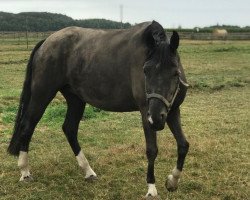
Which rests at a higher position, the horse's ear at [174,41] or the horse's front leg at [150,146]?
the horse's ear at [174,41]

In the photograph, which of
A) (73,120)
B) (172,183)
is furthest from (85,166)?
(172,183)

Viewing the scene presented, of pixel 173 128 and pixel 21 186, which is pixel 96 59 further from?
pixel 21 186

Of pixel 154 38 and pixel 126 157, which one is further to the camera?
pixel 126 157

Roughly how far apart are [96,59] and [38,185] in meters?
1.96

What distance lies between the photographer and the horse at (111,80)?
451 cm

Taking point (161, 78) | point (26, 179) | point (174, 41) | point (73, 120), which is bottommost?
point (26, 179)

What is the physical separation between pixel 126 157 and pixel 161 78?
276cm

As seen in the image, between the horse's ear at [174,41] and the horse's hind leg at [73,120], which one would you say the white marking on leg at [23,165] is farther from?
the horse's ear at [174,41]

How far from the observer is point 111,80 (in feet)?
17.7

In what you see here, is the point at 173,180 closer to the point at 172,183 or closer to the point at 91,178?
the point at 172,183

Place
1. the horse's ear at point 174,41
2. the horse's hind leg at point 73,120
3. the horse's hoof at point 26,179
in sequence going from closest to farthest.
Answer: the horse's ear at point 174,41, the horse's hoof at point 26,179, the horse's hind leg at point 73,120

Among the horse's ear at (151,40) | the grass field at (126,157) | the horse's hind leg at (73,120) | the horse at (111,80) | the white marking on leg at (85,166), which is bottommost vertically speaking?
the grass field at (126,157)

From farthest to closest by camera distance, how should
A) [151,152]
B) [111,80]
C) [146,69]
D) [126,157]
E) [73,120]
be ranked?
[126,157], [73,120], [111,80], [151,152], [146,69]

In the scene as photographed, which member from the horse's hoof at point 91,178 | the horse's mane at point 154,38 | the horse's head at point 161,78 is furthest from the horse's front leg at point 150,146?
the horse's hoof at point 91,178
